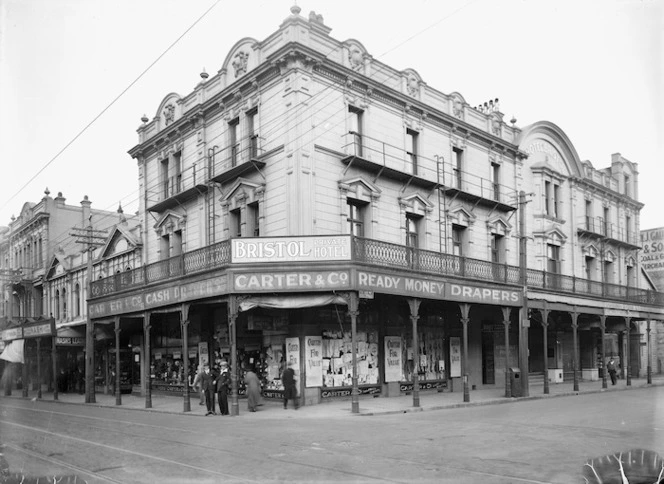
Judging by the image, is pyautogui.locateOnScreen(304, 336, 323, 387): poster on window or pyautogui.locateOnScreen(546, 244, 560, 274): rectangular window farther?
pyautogui.locateOnScreen(546, 244, 560, 274): rectangular window

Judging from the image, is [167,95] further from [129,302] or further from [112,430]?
[112,430]

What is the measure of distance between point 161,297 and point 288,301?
6.06 meters

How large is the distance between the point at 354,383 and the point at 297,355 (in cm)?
308

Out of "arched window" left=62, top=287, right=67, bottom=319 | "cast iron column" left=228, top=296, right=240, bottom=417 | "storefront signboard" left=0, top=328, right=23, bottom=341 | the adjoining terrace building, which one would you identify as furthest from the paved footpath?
"arched window" left=62, top=287, right=67, bottom=319

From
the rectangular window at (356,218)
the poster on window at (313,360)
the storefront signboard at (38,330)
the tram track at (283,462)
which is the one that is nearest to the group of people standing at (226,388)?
the poster on window at (313,360)

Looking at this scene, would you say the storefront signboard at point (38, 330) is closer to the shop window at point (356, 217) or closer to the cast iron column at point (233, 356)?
the cast iron column at point (233, 356)

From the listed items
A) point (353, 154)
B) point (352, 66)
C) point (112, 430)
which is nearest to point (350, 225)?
point (353, 154)

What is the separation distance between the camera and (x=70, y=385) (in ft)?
116

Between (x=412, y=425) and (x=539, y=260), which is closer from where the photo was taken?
(x=412, y=425)

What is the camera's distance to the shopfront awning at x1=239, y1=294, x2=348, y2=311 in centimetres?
1920

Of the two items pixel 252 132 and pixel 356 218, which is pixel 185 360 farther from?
pixel 252 132

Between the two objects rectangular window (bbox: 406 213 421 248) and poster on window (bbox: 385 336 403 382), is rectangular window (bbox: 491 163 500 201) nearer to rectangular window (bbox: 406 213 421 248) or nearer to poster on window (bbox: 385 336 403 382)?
rectangular window (bbox: 406 213 421 248)

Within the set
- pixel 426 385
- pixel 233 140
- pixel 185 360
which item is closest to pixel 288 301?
pixel 185 360

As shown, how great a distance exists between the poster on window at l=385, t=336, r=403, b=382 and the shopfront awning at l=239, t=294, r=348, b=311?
4873 millimetres
